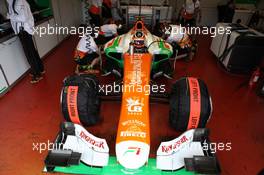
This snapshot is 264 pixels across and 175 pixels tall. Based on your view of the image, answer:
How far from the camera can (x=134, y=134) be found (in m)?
1.50

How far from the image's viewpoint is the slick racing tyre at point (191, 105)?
6.15 ft

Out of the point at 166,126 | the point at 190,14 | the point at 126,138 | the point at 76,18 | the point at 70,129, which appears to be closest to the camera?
the point at 126,138

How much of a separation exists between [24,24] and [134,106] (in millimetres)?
2299

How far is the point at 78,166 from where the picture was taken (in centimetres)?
175

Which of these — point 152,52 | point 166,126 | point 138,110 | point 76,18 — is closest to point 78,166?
point 138,110

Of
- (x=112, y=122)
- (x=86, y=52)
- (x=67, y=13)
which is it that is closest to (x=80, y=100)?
(x=112, y=122)

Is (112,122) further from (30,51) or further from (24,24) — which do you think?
(24,24)

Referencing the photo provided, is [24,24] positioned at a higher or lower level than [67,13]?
higher

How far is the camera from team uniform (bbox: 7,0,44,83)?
9.01 ft

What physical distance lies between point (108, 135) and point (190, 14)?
465cm

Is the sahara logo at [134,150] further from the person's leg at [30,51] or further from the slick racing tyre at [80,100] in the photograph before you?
the person's leg at [30,51]

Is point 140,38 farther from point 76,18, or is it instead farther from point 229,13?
point 229,13

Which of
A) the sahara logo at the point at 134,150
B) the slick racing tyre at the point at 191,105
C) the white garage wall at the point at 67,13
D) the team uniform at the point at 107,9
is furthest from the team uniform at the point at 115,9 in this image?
the sahara logo at the point at 134,150

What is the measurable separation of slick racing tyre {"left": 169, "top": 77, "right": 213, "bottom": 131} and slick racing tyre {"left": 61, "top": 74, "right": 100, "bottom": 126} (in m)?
0.85
